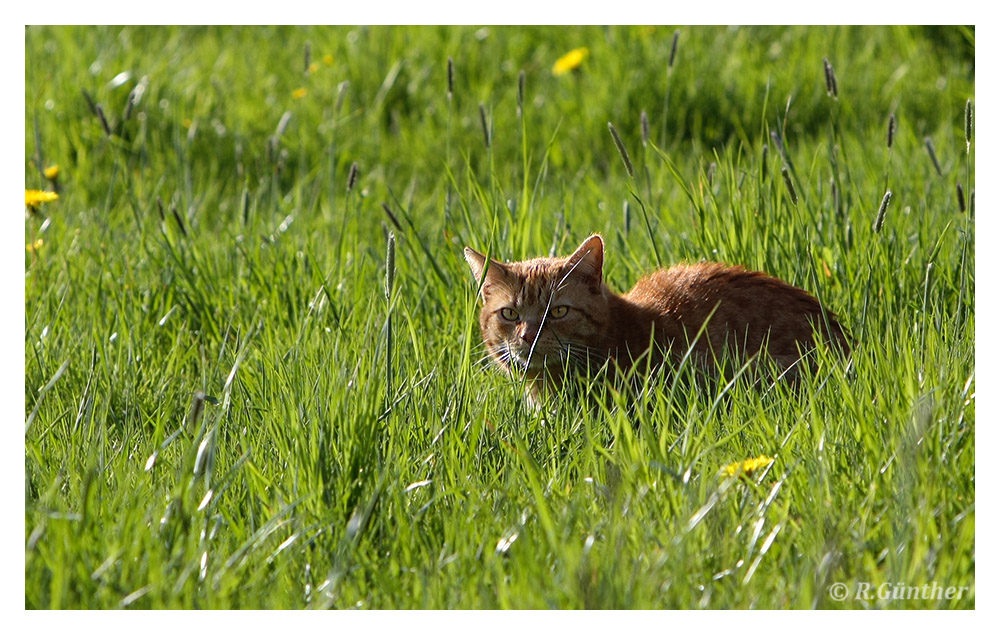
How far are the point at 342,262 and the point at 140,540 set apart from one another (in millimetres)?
1790

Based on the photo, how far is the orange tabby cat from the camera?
10.4 ft

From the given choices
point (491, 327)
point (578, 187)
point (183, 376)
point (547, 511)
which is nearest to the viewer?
point (547, 511)

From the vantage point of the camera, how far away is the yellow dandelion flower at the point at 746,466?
2221 millimetres

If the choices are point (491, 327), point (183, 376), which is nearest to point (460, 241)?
point (491, 327)

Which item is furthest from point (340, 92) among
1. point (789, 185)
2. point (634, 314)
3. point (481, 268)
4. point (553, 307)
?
point (789, 185)

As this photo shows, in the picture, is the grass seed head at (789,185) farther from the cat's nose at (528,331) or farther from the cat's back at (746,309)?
the cat's nose at (528,331)

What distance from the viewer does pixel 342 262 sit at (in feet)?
12.2

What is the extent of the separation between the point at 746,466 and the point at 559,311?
1.14 meters

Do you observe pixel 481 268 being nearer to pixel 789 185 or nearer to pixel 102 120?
pixel 789 185

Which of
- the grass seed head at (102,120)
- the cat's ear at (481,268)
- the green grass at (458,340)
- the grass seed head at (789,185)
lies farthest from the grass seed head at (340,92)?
the grass seed head at (789,185)

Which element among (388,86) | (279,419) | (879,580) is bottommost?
(879,580)

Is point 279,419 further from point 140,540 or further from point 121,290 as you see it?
point 121,290

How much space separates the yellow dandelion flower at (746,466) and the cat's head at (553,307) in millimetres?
939

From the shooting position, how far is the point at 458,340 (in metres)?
3.13
